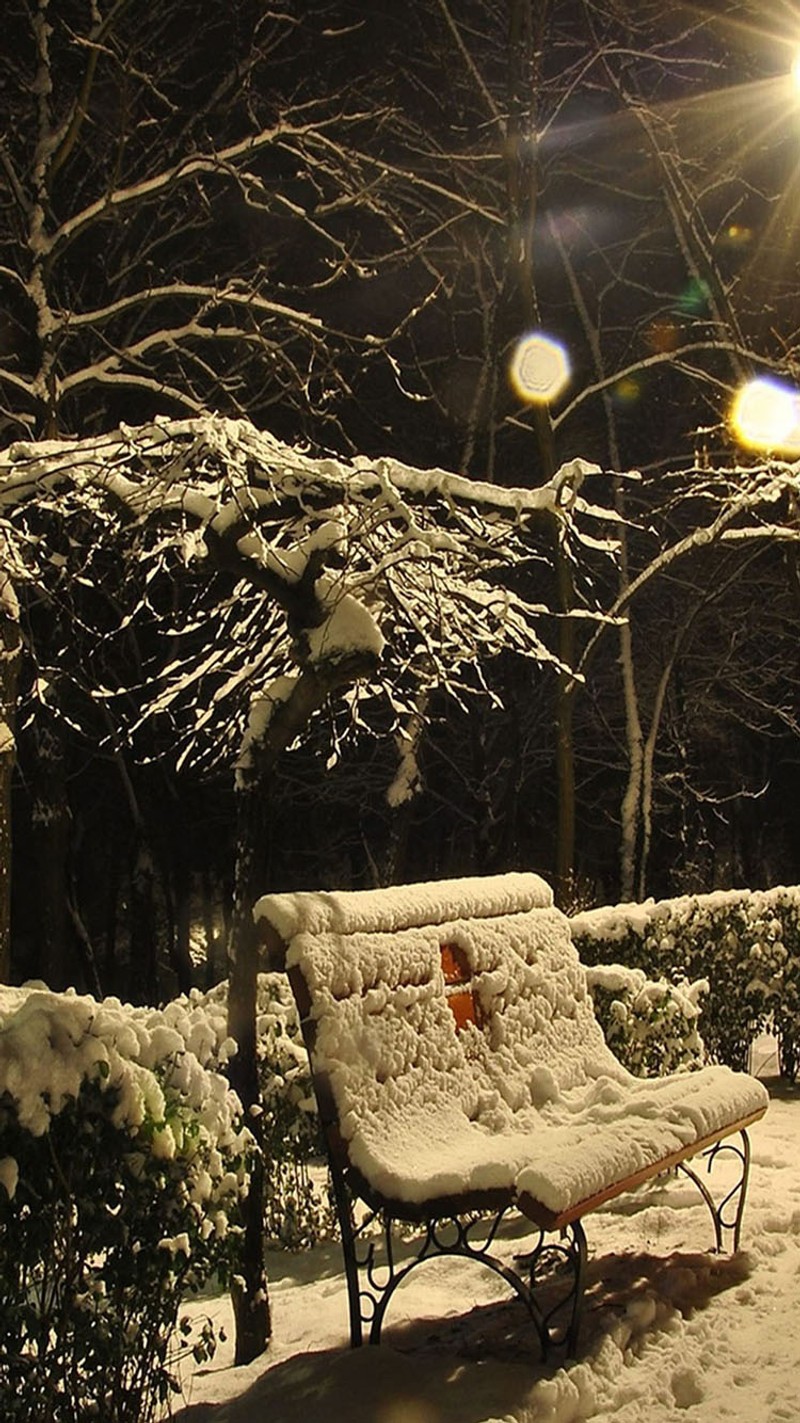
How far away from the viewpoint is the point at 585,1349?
3832 millimetres

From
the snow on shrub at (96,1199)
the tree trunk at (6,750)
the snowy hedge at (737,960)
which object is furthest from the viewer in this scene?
the snowy hedge at (737,960)

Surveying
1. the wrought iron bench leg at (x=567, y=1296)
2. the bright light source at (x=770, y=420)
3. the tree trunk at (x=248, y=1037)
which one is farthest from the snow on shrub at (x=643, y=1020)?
the bright light source at (x=770, y=420)

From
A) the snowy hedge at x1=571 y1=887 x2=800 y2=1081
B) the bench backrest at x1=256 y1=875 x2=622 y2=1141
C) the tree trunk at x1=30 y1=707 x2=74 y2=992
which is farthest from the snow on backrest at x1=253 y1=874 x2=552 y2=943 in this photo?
the tree trunk at x1=30 y1=707 x2=74 y2=992

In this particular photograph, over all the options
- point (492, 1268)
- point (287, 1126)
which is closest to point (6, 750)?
point (287, 1126)

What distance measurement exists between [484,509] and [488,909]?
5.00 ft

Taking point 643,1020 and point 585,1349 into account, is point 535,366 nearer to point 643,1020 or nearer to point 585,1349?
point 643,1020

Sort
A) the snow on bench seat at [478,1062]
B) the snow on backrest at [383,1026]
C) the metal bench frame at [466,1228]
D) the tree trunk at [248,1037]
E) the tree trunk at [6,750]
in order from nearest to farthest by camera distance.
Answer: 1. the metal bench frame at [466,1228]
2. the snow on bench seat at [478,1062]
3. the snow on backrest at [383,1026]
4. the tree trunk at [248,1037]
5. the tree trunk at [6,750]

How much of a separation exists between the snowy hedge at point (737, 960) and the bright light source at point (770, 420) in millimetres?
3793

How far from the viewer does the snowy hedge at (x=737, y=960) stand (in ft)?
27.5

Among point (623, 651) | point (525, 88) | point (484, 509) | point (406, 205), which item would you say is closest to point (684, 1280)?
point (484, 509)

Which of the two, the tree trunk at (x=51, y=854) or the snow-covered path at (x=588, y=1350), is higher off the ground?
the tree trunk at (x=51, y=854)

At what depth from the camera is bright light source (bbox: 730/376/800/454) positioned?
35.7 feet

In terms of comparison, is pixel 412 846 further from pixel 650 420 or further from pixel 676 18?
pixel 676 18

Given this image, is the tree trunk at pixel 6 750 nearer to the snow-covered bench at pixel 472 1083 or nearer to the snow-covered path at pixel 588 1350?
the snow-covered bench at pixel 472 1083
